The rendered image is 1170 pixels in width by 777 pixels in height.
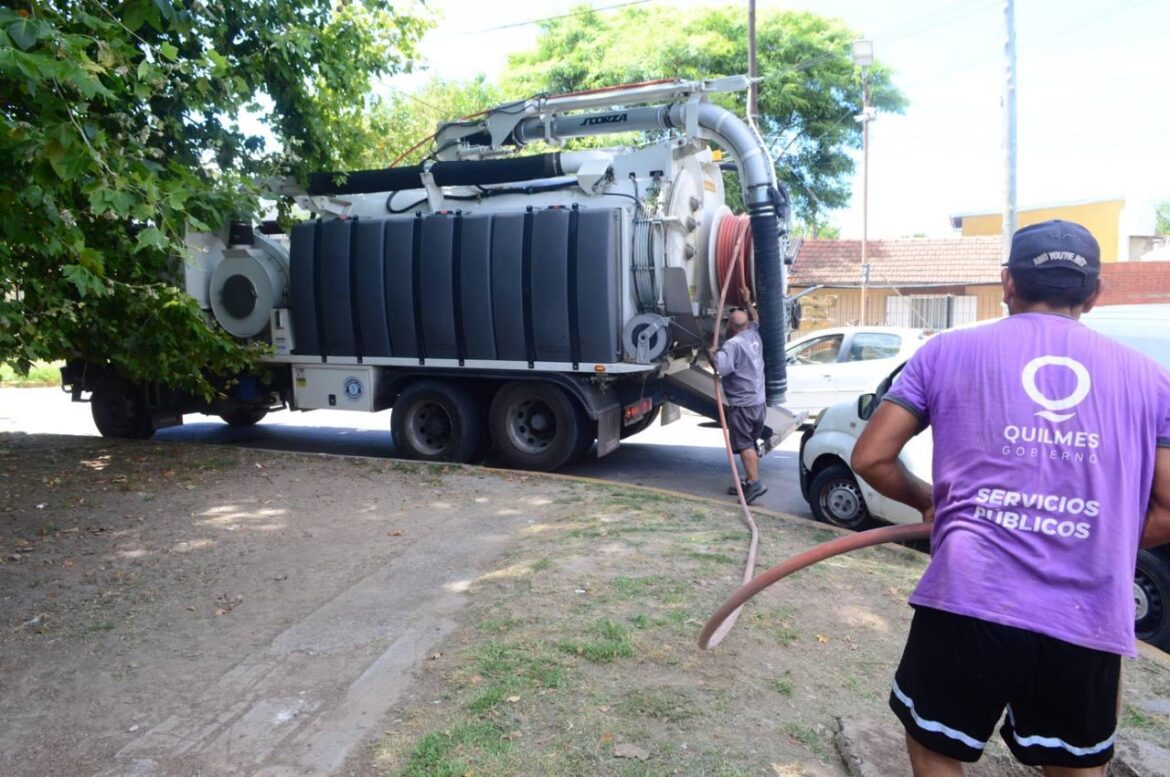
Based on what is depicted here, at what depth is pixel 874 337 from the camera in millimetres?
11914

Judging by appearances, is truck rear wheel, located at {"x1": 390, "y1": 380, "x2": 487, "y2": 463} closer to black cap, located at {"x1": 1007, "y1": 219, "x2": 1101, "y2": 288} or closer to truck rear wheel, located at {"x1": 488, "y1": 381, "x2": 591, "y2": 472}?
truck rear wheel, located at {"x1": 488, "y1": 381, "x2": 591, "y2": 472}

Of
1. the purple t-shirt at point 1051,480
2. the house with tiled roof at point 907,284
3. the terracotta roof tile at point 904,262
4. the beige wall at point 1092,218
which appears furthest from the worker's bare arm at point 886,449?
the beige wall at point 1092,218

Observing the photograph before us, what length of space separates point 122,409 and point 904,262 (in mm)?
18372

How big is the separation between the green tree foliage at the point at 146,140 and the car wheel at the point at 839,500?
4.80 meters

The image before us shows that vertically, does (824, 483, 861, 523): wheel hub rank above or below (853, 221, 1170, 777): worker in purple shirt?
below

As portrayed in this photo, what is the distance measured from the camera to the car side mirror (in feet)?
20.4

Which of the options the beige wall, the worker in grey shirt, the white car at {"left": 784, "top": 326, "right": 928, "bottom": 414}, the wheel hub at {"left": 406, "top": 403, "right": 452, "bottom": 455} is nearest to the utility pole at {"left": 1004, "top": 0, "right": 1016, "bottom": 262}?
the white car at {"left": 784, "top": 326, "right": 928, "bottom": 414}

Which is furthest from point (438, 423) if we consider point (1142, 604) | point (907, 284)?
point (907, 284)

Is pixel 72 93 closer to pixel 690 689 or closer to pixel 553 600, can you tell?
pixel 553 600

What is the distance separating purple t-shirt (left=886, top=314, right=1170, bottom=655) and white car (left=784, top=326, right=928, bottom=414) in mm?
9420

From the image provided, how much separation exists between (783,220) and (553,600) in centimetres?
539

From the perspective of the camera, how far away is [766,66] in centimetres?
2341

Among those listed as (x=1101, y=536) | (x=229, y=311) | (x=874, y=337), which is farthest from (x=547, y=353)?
(x=1101, y=536)

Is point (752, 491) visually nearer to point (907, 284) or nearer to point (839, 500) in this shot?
point (839, 500)
